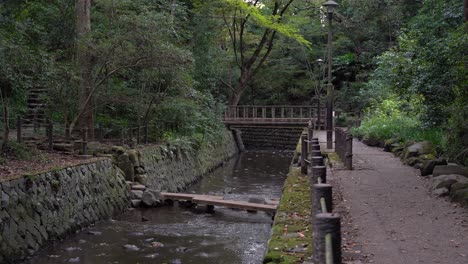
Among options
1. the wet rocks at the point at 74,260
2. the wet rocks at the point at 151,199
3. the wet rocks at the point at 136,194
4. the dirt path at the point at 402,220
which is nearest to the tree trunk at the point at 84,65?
the wet rocks at the point at 136,194

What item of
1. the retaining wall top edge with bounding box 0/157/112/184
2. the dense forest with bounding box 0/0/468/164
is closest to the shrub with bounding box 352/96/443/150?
the dense forest with bounding box 0/0/468/164

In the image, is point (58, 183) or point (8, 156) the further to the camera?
point (8, 156)

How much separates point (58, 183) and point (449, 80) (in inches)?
398

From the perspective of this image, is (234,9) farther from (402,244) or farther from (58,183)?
(402,244)

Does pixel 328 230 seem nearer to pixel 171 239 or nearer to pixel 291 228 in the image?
pixel 291 228

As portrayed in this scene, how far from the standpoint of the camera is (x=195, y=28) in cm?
2656

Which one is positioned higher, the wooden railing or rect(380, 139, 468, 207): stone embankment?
the wooden railing

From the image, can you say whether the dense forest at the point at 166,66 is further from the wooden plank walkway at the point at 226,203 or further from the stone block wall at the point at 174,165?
the wooden plank walkway at the point at 226,203

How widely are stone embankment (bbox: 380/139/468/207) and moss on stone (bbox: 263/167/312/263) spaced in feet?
8.32

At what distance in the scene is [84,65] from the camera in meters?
15.8

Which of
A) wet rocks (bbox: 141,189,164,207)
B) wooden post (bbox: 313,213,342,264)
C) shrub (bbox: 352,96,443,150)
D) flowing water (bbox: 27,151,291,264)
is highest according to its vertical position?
shrub (bbox: 352,96,443,150)

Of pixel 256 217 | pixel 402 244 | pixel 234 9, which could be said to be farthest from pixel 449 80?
pixel 234 9

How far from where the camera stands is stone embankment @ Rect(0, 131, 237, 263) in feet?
30.5

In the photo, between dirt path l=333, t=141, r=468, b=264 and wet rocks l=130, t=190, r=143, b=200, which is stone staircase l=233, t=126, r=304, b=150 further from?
dirt path l=333, t=141, r=468, b=264
